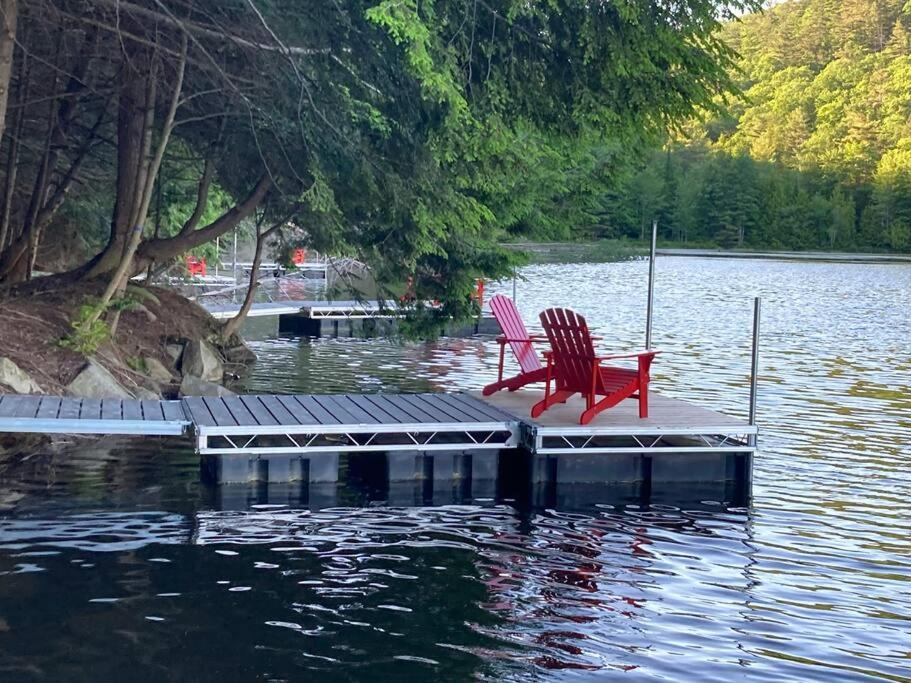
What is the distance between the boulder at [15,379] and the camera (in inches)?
416

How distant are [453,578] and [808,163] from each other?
9193cm

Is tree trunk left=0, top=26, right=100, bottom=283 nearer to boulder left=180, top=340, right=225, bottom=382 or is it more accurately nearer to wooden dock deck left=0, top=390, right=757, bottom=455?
boulder left=180, top=340, right=225, bottom=382

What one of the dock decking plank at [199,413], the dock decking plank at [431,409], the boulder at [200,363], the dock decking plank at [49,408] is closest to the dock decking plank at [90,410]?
the dock decking plank at [49,408]

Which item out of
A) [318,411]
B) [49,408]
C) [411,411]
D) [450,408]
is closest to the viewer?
[49,408]

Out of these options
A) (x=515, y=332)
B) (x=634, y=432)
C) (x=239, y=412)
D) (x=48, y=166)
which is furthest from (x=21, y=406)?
(x=634, y=432)

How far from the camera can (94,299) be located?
41.9 ft

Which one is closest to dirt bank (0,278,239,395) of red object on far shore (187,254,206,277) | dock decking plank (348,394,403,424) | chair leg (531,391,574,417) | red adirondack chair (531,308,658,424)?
dock decking plank (348,394,403,424)

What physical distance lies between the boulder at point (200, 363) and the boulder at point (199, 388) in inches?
50.2

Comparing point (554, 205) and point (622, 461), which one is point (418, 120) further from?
point (554, 205)

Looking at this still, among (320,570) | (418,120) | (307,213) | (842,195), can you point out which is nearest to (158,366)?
(307,213)

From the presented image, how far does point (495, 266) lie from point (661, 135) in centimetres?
334

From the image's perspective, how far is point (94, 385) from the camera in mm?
11633

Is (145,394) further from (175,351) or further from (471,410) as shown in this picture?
(471,410)

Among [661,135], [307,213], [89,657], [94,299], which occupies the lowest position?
[89,657]
